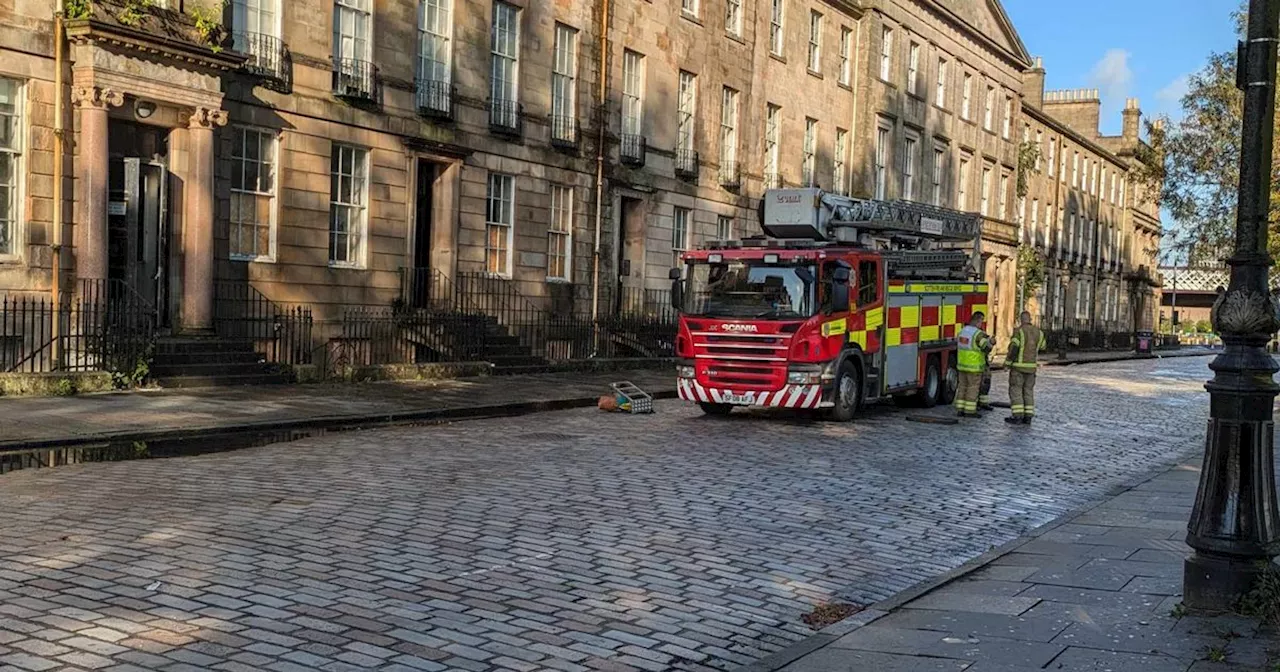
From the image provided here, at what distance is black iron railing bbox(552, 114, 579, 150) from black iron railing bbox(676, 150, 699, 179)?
4.52m

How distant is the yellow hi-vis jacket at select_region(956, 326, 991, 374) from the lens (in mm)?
18172

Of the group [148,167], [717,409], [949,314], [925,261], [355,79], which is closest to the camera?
[717,409]

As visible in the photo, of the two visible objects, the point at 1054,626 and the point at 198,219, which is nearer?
the point at 1054,626

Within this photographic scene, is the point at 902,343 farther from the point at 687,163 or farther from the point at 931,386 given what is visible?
the point at 687,163

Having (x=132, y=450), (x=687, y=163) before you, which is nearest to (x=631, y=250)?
(x=687, y=163)

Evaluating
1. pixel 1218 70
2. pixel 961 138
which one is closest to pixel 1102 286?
pixel 961 138

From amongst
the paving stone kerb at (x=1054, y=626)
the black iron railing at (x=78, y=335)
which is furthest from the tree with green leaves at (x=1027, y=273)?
the paving stone kerb at (x=1054, y=626)

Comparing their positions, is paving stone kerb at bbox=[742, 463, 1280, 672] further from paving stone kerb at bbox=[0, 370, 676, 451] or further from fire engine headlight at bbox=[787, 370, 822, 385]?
paving stone kerb at bbox=[0, 370, 676, 451]

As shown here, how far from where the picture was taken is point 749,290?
654 inches

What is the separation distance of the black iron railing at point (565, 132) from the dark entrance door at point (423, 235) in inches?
151

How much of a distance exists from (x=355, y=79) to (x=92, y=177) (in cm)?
597

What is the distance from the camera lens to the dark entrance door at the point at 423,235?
909 inches

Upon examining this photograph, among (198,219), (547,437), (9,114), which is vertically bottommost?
(547,437)

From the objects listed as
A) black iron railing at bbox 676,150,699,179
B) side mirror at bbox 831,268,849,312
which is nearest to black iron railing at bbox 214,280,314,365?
side mirror at bbox 831,268,849,312
